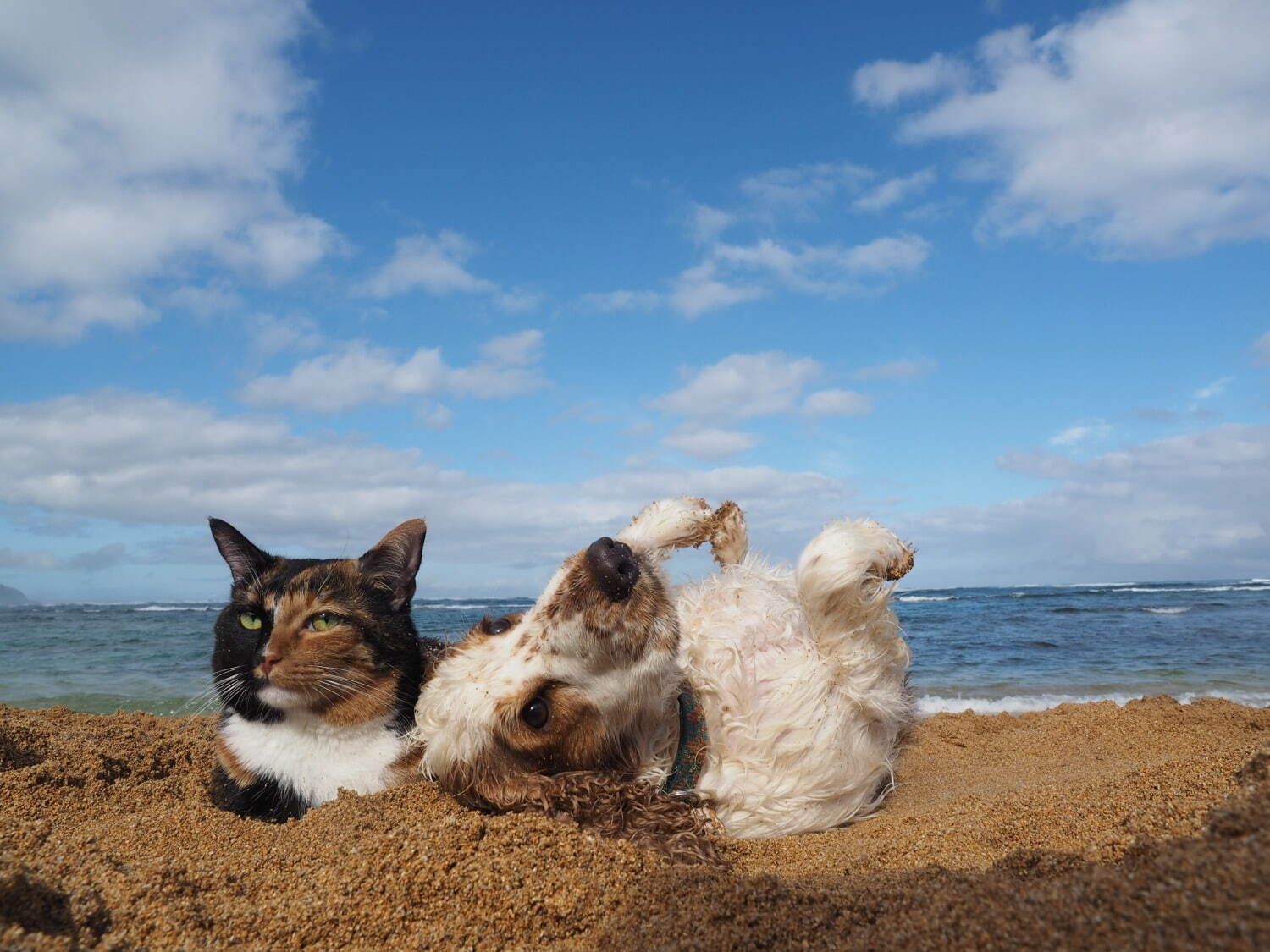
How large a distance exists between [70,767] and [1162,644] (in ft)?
56.0

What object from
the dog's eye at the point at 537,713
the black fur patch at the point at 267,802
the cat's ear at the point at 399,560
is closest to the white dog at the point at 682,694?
the dog's eye at the point at 537,713

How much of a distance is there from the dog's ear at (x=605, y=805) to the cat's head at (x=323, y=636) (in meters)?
0.61

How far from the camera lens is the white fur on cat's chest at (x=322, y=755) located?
11.0 feet

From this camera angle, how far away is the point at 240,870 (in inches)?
104

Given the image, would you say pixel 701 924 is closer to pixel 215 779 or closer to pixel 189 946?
pixel 189 946

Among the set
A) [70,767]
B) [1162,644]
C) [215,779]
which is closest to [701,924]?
[215,779]

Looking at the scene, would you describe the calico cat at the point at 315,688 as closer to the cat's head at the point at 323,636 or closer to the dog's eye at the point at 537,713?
the cat's head at the point at 323,636

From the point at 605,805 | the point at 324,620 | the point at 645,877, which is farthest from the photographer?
the point at 324,620

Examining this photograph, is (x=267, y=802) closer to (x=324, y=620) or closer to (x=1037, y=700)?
(x=324, y=620)

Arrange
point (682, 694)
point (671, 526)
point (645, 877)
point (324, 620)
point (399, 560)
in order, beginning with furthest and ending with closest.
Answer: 1. point (671, 526)
2. point (399, 560)
3. point (682, 694)
4. point (324, 620)
5. point (645, 877)

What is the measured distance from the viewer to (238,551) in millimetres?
3824

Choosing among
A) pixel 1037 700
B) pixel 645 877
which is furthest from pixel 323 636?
pixel 1037 700

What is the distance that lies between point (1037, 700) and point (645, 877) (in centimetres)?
901

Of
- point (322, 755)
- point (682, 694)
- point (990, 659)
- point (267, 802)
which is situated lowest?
point (990, 659)
